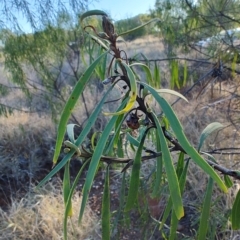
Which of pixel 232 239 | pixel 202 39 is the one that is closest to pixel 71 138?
pixel 232 239

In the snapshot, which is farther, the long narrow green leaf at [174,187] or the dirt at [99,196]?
the dirt at [99,196]

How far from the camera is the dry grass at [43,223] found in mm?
1828

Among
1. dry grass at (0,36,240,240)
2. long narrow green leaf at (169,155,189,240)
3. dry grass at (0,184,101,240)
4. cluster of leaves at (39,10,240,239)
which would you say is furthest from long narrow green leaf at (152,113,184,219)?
dry grass at (0,184,101,240)

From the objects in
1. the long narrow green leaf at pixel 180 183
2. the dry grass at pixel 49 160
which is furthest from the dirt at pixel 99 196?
the long narrow green leaf at pixel 180 183

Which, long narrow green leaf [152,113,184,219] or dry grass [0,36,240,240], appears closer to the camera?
long narrow green leaf [152,113,184,219]

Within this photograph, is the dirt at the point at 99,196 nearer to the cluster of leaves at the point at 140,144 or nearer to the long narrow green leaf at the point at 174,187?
the cluster of leaves at the point at 140,144

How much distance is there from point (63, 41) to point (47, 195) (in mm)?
1594

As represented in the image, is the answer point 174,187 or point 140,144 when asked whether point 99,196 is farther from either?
point 174,187

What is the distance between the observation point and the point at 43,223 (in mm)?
1871

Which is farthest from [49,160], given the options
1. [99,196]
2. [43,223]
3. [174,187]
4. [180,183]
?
[174,187]

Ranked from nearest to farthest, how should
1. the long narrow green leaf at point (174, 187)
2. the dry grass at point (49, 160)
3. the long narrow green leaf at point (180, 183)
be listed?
the long narrow green leaf at point (174, 187) < the long narrow green leaf at point (180, 183) < the dry grass at point (49, 160)

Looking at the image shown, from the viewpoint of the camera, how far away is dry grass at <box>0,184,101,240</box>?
1828 millimetres

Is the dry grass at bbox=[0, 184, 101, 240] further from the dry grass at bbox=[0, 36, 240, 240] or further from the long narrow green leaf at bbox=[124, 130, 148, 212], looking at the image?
the long narrow green leaf at bbox=[124, 130, 148, 212]

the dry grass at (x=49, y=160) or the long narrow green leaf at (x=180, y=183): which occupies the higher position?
the long narrow green leaf at (x=180, y=183)
